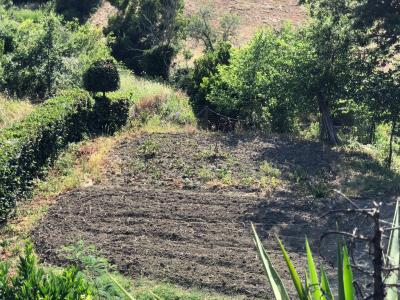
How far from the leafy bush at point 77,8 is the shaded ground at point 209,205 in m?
18.3

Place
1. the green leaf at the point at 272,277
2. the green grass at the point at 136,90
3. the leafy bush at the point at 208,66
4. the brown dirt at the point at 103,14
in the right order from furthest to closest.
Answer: the brown dirt at the point at 103,14 < the leafy bush at the point at 208,66 < the green grass at the point at 136,90 < the green leaf at the point at 272,277

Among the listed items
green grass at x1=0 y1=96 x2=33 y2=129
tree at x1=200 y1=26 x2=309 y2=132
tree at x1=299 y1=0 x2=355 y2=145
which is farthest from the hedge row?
tree at x1=299 y1=0 x2=355 y2=145

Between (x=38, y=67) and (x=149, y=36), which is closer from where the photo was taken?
(x=38, y=67)

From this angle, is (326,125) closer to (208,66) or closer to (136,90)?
(208,66)

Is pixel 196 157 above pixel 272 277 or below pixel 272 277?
below

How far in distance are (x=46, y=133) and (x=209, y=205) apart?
3.78 m

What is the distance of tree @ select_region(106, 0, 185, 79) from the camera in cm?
2345

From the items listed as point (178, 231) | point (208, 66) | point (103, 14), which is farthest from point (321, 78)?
point (103, 14)

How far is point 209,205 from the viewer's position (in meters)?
11.3

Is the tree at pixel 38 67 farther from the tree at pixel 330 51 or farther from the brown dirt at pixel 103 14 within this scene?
the brown dirt at pixel 103 14

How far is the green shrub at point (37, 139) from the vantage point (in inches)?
427

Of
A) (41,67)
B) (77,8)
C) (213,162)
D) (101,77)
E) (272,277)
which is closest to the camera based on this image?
(272,277)

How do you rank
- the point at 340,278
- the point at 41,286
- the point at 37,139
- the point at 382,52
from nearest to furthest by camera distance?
1. the point at 340,278
2. the point at 41,286
3. the point at 37,139
4. the point at 382,52

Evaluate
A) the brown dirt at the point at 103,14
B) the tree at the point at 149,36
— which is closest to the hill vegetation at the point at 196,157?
the tree at the point at 149,36
